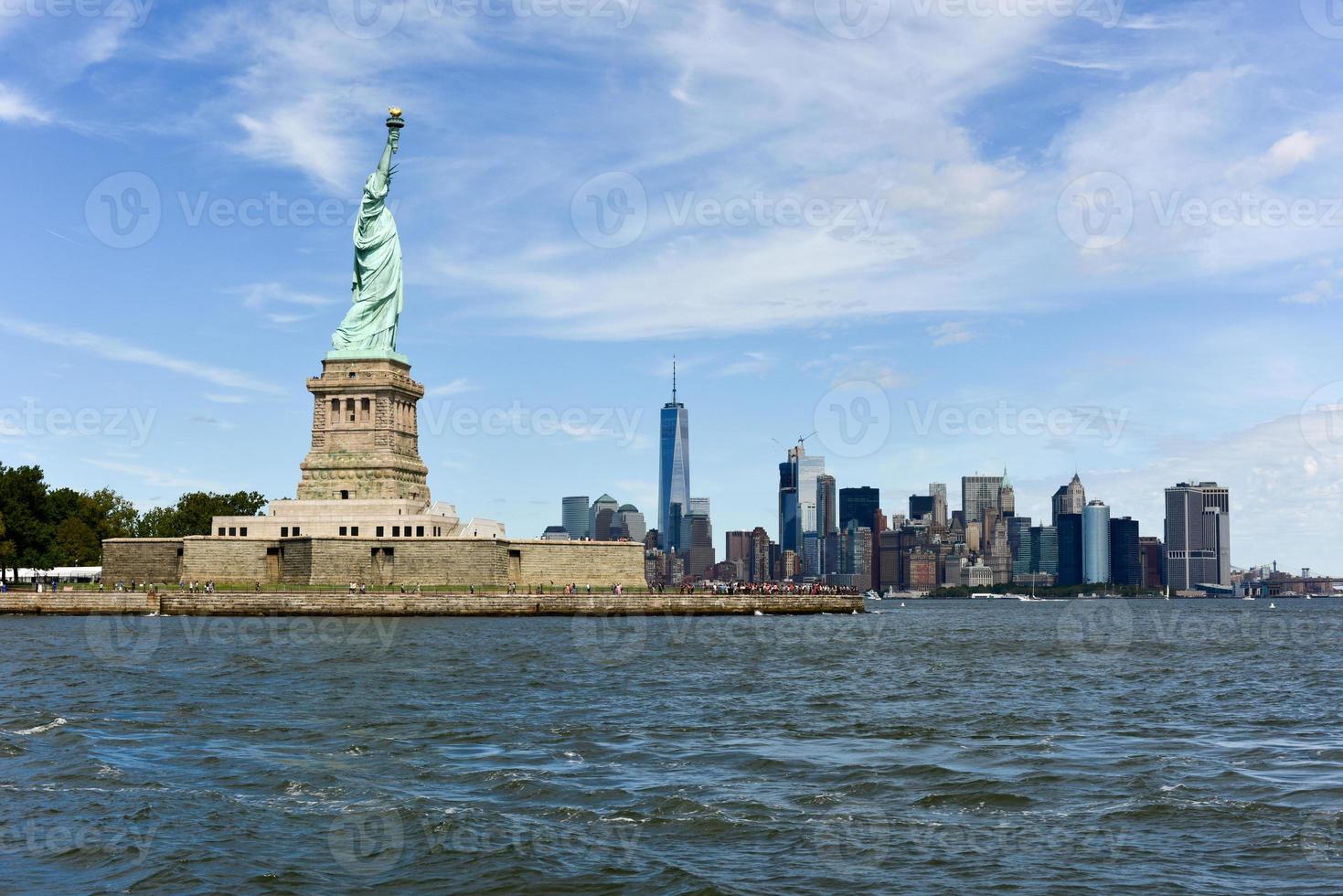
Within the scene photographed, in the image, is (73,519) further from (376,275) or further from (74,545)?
(376,275)

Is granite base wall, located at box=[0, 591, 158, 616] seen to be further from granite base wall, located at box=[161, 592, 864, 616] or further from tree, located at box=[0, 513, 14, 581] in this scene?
tree, located at box=[0, 513, 14, 581]

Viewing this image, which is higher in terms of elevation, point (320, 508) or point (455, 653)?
point (320, 508)

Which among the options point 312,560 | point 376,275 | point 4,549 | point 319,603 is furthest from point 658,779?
point 4,549

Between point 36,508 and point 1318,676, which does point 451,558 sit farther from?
point 1318,676

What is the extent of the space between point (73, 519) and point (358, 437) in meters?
39.2

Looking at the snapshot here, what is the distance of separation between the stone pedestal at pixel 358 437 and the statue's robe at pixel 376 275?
398cm

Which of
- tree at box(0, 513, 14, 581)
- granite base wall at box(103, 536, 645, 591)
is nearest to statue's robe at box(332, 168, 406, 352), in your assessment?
granite base wall at box(103, 536, 645, 591)

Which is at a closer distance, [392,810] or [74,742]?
[392,810]

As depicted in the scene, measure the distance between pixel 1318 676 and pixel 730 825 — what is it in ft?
142

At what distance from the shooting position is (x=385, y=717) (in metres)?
38.9

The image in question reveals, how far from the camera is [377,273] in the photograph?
12494cm

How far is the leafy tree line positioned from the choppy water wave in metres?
73.5

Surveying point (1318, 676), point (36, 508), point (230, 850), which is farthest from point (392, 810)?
point (36, 508)

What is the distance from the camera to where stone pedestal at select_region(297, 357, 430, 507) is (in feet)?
379
